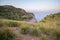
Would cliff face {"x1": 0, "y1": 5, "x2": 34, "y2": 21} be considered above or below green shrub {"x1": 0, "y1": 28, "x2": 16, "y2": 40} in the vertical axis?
above

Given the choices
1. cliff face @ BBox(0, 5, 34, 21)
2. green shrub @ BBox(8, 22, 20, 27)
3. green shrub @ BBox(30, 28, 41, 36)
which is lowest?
green shrub @ BBox(30, 28, 41, 36)

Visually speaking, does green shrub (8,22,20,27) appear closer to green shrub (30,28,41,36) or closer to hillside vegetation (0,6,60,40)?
hillside vegetation (0,6,60,40)

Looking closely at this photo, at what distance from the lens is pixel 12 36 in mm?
3680

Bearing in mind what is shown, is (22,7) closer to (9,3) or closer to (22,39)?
(9,3)

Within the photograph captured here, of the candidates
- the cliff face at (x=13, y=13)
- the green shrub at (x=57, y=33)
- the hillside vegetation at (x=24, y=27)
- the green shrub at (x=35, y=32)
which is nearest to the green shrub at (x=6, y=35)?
the hillside vegetation at (x=24, y=27)

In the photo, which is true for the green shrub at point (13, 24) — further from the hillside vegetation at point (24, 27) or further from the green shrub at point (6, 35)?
the green shrub at point (6, 35)

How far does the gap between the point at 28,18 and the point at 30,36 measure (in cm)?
81

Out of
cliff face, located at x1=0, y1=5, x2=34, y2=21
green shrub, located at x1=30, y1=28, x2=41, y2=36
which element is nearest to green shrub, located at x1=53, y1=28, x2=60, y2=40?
green shrub, located at x1=30, y1=28, x2=41, y2=36

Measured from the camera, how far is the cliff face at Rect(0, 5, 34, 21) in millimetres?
4453

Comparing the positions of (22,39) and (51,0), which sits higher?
(51,0)

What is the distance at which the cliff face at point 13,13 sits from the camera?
4.45 meters

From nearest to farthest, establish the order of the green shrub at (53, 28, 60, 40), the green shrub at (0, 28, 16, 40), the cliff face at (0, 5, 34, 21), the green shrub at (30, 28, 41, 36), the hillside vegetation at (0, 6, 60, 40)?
the green shrub at (0, 28, 16, 40) < the green shrub at (53, 28, 60, 40) < the hillside vegetation at (0, 6, 60, 40) < the green shrub at (30, 28, 41, 36) < the cliff face at (0, 5, 34, 21)

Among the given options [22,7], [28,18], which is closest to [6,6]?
[22,7]

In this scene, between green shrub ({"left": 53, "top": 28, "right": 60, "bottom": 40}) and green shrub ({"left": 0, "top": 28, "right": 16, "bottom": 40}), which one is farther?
green shrub ({"left": 53, "top": 28, "right": 60, "bottom": 40})
